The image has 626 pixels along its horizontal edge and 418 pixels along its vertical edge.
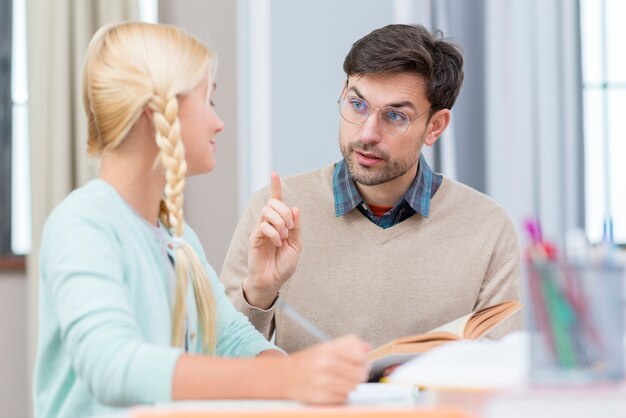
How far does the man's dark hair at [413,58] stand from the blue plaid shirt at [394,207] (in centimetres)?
19

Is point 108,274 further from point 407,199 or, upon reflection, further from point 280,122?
point 280,122

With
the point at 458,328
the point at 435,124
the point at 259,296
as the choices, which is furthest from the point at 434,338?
the point at 435,124

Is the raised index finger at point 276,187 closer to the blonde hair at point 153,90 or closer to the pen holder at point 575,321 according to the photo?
the blonde hair at point 153,90

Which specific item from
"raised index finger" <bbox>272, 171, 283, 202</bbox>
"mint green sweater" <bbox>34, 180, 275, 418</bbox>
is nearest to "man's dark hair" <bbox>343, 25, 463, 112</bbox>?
"raised index finger" <bbox>272, 171, 283, 202</bbox>

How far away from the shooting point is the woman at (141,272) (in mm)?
924

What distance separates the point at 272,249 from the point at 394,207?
39cm

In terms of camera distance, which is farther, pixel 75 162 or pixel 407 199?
pixel 75 162

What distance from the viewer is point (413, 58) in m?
1.86

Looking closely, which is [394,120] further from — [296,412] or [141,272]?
[296,412]

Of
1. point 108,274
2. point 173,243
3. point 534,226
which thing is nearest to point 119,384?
point 108,274

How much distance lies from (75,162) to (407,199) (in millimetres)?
1418

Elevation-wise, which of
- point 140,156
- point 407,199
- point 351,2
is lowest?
point 407,199

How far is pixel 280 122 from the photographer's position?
2.81m

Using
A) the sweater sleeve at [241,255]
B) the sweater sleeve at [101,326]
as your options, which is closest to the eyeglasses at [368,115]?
the sweater sleeve at [241,255]
